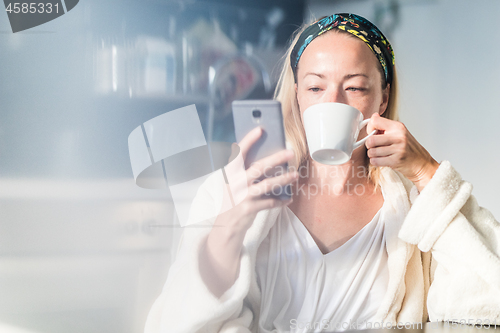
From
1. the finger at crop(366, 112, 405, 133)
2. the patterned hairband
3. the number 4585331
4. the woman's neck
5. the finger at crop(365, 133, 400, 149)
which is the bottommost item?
the woman's neck

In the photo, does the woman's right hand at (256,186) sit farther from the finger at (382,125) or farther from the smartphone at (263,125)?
the finger at (382,125)

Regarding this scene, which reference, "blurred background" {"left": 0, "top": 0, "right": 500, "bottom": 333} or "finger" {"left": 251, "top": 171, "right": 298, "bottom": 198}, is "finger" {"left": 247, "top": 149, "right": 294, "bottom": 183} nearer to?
"finger" {"left": 251, "top": 171, "right": 298, "bottom": 198}

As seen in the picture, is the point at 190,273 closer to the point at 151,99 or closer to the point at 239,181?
the point at 239,181

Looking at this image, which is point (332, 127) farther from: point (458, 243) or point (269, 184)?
point (458, 243)

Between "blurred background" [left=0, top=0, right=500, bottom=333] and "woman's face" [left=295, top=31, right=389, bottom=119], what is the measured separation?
2.7 inches

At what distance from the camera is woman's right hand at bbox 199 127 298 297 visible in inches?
21.8

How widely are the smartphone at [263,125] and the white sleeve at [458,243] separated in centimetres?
25

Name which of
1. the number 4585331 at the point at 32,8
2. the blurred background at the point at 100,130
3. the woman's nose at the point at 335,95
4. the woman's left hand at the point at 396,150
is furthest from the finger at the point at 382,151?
the number 4585331 at the point at 32,8

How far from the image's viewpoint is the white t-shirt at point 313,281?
0.65 m

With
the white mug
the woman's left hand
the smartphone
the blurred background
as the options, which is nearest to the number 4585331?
the blurred background

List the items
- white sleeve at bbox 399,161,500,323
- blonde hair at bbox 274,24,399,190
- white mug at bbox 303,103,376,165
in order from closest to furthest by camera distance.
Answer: white mug at bbox 303,103,376,165, white sleeve at bbox 399,161,500,323, blonde hair at bbox 274,24,399,190

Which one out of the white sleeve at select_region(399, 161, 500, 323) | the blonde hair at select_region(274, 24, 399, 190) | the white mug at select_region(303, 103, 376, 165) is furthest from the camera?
the blonde hair at select_region(274, 24, 399, 190)

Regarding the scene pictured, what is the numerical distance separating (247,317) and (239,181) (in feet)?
0.73

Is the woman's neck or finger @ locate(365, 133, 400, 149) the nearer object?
finger @ locate(365, 133, 400, 149)
